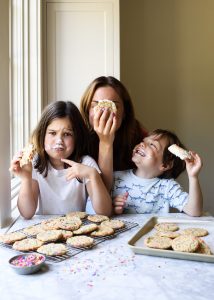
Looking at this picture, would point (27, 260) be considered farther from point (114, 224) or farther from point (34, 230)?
point (114, 224)

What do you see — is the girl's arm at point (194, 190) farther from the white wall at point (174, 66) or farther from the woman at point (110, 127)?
the white wall at point (174, 66)

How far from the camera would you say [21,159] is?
120 cm

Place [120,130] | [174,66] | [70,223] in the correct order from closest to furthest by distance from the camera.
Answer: [70,223] < [120,130] < [174,66]

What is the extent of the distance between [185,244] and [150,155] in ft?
2.05

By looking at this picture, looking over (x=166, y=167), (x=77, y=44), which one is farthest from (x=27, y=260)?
(x=77, y=44)

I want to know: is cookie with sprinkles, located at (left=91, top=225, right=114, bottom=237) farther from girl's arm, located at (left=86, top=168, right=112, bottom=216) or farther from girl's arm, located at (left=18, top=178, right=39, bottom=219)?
girl's arm, located at (left=18, top=178, right=39, bottom=219)

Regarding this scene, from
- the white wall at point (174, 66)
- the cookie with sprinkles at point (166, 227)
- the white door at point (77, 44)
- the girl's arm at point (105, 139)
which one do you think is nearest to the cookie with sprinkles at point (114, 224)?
the cookie with sprinkles at point (166, 227)

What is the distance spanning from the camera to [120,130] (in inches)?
63.8

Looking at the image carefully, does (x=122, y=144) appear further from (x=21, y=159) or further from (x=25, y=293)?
(x=25, y=293)

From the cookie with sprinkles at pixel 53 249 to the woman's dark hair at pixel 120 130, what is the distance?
2.21ft

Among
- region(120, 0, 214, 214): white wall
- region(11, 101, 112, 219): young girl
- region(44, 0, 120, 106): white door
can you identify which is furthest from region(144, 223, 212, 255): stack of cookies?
region(120, 0, 214, 214): white wall

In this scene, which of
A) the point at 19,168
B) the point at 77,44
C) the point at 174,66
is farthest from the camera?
the point at 174,66

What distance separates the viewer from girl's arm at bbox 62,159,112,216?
126cm

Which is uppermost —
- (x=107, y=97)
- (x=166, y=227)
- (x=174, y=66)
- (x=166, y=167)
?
(x=174, y=66)
